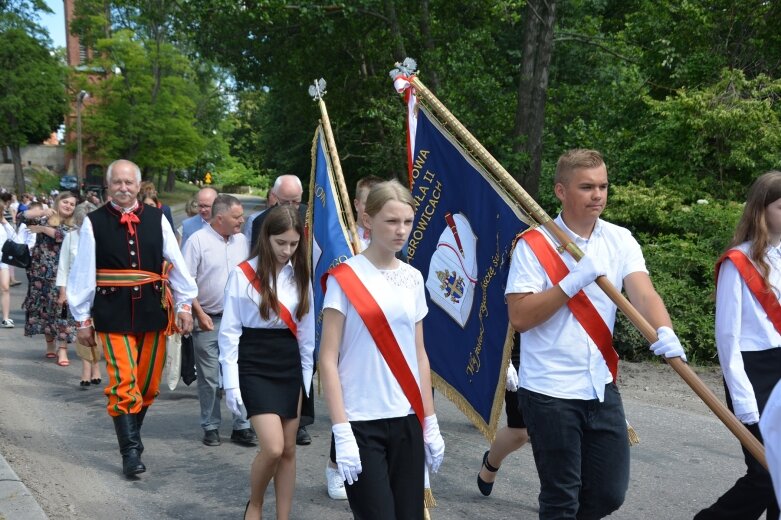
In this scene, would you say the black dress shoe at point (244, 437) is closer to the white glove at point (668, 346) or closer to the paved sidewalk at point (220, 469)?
the paved sidewalk at point (220, 469)

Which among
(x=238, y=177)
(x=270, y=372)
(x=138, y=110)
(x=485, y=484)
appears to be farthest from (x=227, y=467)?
(x=238, y=177)

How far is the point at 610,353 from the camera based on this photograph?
367 centimetres

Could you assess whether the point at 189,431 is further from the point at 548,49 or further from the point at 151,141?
the point at 151,141

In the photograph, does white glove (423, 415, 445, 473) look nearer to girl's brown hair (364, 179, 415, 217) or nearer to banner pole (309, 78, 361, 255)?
girl's brown hair (364, 179, 415, 217)

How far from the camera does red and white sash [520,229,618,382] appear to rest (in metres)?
3.59

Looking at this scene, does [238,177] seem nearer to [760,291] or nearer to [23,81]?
[23,81]

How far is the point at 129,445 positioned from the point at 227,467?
70cm

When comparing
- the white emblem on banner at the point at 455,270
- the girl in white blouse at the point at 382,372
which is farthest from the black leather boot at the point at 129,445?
the girl in white blouse at the point at 382,372

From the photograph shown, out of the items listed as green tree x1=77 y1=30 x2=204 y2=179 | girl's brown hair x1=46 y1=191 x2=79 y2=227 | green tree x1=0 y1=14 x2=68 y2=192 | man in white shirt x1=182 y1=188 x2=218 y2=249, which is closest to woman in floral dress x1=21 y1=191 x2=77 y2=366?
girl's brown hair x1=46 y1=191 x2=79 y2=227

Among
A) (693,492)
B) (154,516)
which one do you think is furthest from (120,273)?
(693,492)

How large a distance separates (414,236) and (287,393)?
1432 millimetres

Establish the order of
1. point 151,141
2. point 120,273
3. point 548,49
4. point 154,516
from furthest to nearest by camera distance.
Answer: point 151,141 → point 548,49 → point 120,273 → point 154,516

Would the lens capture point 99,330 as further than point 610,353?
Yes

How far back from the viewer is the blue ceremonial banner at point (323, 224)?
5.25m
